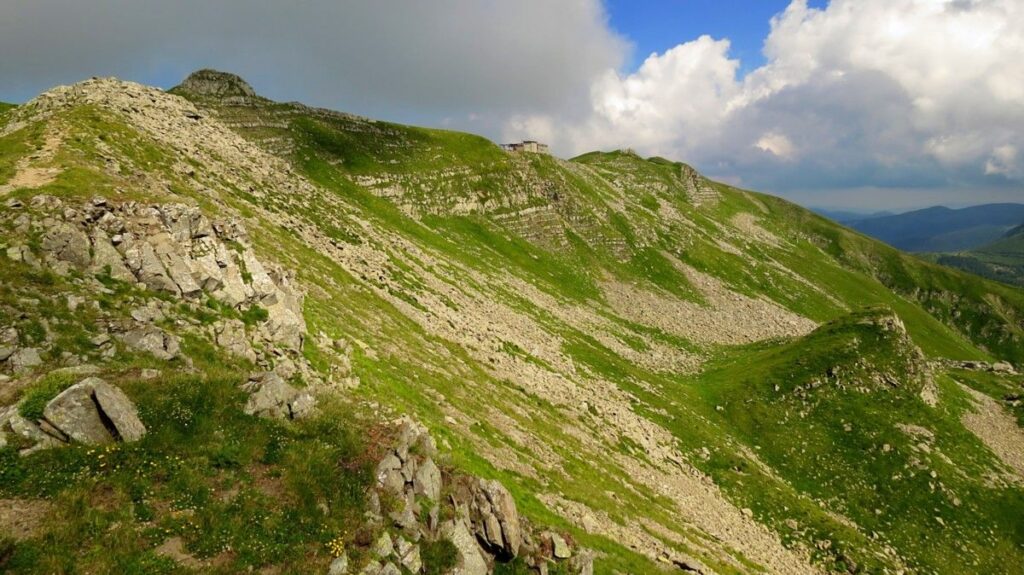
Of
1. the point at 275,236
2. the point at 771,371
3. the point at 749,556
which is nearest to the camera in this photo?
the point at 749,556

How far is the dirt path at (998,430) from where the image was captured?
5156 centimetres

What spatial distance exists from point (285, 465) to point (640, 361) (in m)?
58.3

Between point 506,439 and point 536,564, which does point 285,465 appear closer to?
point 536,564

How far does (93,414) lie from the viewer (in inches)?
573

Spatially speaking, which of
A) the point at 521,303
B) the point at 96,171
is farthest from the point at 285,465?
the point at 521,303

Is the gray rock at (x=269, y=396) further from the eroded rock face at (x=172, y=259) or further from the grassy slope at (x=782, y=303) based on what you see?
the grassy slope at (x=782, y=303)

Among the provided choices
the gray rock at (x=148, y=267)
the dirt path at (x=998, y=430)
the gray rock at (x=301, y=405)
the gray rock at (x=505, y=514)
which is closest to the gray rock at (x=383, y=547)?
the gray rock at (x=505, y=514)

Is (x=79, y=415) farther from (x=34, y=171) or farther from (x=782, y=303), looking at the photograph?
(x=782, y=303)

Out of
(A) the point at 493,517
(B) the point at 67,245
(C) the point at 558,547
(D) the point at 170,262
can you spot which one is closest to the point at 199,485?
(A) the point at 493,517

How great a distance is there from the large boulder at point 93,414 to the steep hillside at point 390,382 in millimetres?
495

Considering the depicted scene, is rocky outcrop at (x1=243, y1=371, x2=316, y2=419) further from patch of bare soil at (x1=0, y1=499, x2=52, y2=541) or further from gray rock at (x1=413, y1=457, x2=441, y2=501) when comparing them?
patch of bare soil at (x1=0, y1=499, x2=52, y2=541)

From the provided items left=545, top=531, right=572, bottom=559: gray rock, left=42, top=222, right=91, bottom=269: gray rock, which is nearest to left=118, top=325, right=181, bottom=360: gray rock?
left=42, top=222, right=91, bottom=269: gray rock

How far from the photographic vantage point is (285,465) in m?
15.9

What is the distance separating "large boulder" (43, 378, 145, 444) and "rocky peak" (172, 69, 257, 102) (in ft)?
321
